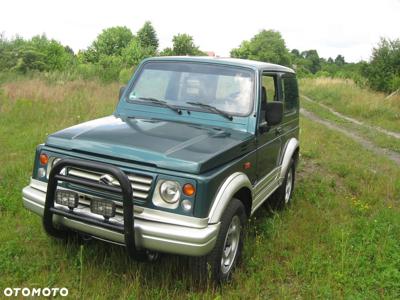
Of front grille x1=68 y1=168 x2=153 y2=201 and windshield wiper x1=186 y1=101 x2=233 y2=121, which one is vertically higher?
windshield wiper x1=186 y1=101 x2=233 y2=121

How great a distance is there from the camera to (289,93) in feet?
17.9

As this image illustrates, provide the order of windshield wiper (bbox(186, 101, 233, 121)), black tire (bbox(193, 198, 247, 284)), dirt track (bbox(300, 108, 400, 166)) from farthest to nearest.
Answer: dirt track (bbox(300, 108, 400, 166)) < windshield wiper (bbox(186, 101, 233, 121)) < black tire (bbox(193, 198, 247, 284))

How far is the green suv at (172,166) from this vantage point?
282 centimetres

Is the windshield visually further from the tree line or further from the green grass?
the tree line

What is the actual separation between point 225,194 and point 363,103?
55.5 feet

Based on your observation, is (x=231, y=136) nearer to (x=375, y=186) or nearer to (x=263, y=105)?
(x=263, y=105)

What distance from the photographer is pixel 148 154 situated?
9.60 ft

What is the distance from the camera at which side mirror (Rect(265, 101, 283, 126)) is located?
3.95m

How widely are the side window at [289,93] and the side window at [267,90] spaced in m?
0.31

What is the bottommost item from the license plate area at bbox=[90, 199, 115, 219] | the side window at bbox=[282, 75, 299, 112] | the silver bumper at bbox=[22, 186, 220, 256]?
the silver bumper at bbox=[22, 186, 220, 256]

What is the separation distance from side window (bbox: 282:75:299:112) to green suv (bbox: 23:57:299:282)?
2.63ft

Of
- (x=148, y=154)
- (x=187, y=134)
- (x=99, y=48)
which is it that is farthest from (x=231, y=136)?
(x=99, y=48)

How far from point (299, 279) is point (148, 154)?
6.19ft

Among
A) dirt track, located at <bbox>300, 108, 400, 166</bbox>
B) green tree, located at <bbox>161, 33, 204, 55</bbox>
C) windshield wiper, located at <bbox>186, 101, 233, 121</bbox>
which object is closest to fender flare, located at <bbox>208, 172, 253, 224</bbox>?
windshield wiper, located at <bbox>186, 101, 233, 121</bbox>
